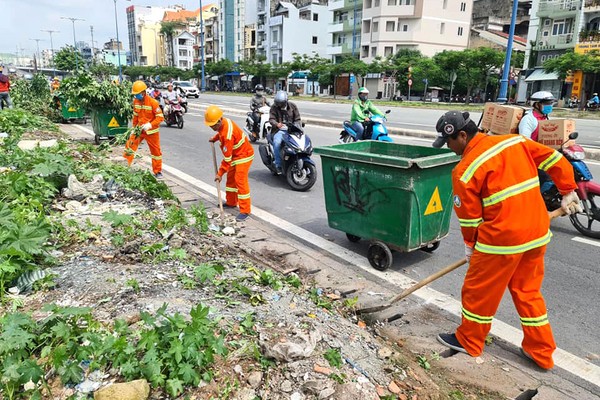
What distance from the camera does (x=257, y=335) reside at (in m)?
2.94

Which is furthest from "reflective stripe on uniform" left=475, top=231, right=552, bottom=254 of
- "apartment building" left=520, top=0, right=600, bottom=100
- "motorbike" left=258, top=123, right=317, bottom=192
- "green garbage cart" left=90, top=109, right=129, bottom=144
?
"apartment building" left=520, top=0, right=600, bottom=100

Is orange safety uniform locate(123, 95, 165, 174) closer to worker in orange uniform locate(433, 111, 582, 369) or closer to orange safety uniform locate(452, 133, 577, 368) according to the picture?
worker in orange uniform locate(433, 111, 582, 369)

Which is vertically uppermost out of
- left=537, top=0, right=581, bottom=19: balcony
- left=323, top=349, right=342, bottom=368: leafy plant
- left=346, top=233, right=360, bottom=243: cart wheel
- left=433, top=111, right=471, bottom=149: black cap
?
left=537, top=0, right=581, bottom=19: balcony

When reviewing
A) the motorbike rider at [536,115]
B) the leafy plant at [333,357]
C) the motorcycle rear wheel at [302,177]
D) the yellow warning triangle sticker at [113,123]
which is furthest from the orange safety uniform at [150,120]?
the leafy plant at [333,357]

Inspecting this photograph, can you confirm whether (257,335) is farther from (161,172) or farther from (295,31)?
(295,31)

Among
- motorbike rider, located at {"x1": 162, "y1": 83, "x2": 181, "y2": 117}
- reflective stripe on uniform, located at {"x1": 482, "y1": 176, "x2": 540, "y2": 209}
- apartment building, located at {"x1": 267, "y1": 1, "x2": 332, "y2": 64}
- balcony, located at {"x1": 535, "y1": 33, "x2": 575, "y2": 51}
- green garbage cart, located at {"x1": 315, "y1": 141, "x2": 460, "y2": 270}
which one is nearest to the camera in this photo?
reflective stripe on uniform, located at {"x1": 482, "y1": 176, "x2": 540, "y2": 209}

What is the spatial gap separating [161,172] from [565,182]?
7.08 meters

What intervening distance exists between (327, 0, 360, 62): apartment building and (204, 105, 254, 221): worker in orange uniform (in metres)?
55.3

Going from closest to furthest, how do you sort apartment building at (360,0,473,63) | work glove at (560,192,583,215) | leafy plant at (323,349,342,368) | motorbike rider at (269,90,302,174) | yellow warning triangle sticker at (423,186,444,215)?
leafy plant at (323,349,342,368) < work glove at (560,192,583,215) < yellow warning triangle sticker at (423,186,444,215) < motorbike rider at (269,90,302,174) < apartment building at (360,0,473,63)

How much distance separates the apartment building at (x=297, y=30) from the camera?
7019cm

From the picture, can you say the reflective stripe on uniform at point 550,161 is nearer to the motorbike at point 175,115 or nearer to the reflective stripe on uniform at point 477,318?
the reflective stripe on uniform at point 477,318

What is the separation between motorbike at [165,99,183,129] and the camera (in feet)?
52.2

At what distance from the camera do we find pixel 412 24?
54188 mm

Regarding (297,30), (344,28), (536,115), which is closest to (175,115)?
(536,115)
